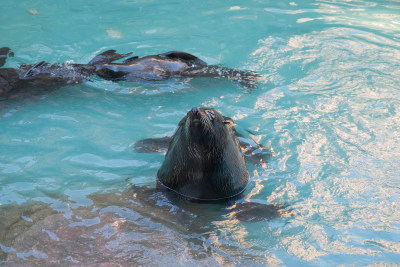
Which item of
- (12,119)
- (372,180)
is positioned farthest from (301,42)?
(12,119)

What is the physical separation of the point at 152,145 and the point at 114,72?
1.48m

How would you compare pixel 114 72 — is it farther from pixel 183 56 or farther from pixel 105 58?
pixel 183 56

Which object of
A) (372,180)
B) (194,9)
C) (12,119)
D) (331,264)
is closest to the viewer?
(331,264)

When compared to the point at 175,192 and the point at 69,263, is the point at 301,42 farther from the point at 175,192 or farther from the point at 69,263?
the point at 69,263

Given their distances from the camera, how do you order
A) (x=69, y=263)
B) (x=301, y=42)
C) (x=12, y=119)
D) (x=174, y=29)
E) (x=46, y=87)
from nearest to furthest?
(x=69, y=263)
(x=12, y=119)
(x=46, y=87)
(x=301, y=42)
(x=174, y=29)

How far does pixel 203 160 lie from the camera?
13.2 ft

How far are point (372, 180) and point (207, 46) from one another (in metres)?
4.05

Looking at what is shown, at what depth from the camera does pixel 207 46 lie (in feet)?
25.1

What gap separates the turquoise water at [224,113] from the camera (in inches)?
139

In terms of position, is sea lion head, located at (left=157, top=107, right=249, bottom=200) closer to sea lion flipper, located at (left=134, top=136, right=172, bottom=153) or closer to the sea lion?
the sea lion

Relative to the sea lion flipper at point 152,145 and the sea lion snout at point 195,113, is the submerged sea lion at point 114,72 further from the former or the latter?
the sea lion snout at point 195,113

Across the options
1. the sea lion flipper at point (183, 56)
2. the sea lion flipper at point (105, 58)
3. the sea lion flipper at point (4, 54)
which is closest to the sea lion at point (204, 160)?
the sea lion flipper at point (183, 56)

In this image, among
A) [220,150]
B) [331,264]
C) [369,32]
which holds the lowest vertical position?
[331,264]

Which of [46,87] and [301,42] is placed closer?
[46,87]
